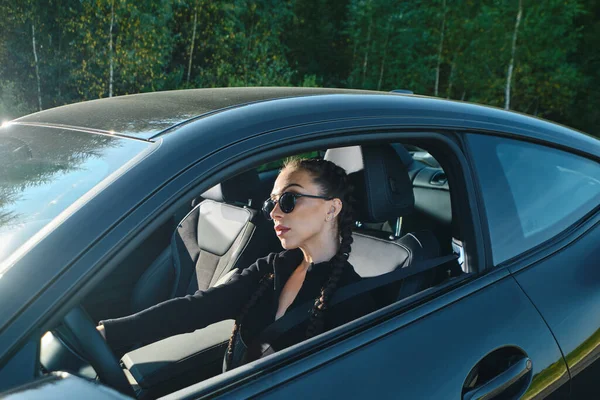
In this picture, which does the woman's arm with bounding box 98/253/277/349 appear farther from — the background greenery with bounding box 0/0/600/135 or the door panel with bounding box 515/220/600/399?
the background greenery with bounding box 0/0/600/135

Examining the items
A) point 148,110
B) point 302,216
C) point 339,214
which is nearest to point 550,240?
point 339,214

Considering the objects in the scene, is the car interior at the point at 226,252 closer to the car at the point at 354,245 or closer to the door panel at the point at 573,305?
the car at the point at 354,245

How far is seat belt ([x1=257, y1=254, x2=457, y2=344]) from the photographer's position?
1672 mm

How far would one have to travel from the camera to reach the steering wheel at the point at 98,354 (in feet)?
3.80

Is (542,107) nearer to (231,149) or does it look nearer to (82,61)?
(82,61)

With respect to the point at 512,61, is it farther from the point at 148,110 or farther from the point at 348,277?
the point at 148,110

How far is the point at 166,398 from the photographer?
1071mm

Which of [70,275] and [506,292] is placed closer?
[70,275]

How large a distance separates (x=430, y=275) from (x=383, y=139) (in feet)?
1.55

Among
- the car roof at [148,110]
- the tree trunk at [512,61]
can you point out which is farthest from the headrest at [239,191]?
the tree trunk at [512,61]

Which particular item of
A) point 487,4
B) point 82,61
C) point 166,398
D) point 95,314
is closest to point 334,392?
point 166,398

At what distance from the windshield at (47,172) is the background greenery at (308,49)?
1203 centimetres

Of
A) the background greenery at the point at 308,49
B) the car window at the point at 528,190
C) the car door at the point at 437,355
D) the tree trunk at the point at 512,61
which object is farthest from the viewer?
the tree trunk at the point at 512,61

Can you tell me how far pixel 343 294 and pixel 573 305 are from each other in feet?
2.22
